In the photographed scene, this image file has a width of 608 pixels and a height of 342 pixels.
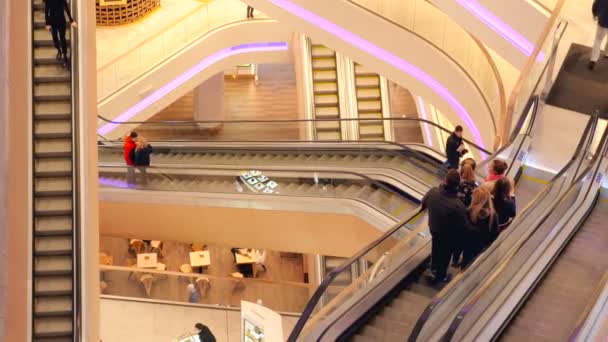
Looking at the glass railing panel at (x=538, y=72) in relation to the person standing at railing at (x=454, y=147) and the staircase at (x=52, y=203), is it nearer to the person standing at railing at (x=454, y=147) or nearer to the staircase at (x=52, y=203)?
the person standing at railing at (x=454, y=147)

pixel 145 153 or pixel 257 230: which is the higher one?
pixel 145 153

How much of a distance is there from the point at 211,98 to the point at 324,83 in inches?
169

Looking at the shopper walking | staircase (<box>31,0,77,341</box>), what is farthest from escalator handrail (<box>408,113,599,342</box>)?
staircase (<box>31,0,77,341</box>)

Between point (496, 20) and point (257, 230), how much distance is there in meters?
4.71

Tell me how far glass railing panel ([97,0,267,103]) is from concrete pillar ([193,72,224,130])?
2.57 m

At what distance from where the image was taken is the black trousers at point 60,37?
8.23 metres

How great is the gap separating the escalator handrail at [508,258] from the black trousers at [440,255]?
1.39 feet

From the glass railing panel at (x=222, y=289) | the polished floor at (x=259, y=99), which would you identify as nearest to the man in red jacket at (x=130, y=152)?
the glass railing panel at (x=222, y=289)

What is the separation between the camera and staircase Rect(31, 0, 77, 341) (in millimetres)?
7984

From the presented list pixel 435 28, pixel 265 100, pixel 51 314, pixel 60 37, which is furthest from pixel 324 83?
pixel 51 314

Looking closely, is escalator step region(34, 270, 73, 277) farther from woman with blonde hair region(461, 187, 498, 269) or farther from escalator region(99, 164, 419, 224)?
woman with blonde hair region(461, 187, 498, 269)

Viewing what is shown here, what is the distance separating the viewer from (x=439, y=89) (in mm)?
14617

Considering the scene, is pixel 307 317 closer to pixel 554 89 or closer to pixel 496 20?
pixel 554 89

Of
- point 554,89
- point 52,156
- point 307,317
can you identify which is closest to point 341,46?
point 554,89
